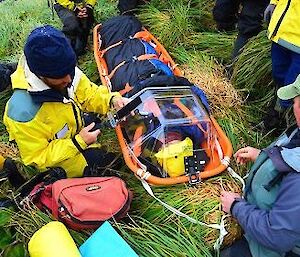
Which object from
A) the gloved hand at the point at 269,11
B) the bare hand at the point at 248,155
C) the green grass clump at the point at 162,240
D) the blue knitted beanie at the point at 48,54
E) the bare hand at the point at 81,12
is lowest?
the green grass clump at the point at 162,240

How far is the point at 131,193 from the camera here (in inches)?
120

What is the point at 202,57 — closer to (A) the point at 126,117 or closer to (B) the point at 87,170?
(A) the point at 126,117

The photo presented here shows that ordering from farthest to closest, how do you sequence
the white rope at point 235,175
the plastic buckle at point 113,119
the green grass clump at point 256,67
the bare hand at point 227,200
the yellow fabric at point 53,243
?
the green grass clump at point 256,67
the plastic buckle at point 113,119
the white rope at point 235,175
the bare hand at point 227,200
the yellow fabric at point 53,243

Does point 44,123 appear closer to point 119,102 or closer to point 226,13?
point 119,102

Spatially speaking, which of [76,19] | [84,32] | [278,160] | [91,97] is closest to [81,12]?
[76,19]

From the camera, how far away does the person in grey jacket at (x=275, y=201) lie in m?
2.15

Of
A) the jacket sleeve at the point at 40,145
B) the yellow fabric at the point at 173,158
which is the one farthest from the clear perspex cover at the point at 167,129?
the jacket sleeve at the point at 40,145

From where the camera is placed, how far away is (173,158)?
3.15 meters

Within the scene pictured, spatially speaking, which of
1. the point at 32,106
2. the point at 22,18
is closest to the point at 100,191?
the point at 32,106

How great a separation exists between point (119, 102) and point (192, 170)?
2.58 ft

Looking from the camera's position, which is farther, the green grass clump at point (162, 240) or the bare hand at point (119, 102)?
the bare hand at point (119, 102)

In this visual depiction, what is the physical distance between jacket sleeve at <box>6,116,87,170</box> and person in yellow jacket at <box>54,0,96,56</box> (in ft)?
7.99

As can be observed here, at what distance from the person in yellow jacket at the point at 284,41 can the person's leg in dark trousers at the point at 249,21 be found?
0.45 meters

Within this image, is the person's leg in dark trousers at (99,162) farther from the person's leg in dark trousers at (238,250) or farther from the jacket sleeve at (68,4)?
the jacket sleeve at (68,4)
